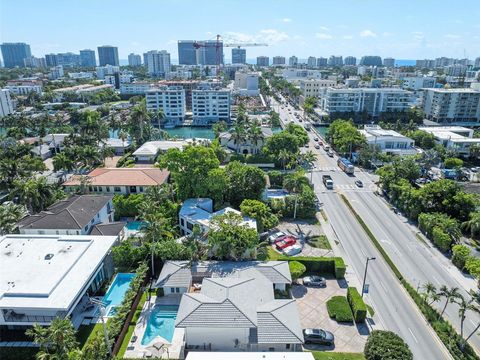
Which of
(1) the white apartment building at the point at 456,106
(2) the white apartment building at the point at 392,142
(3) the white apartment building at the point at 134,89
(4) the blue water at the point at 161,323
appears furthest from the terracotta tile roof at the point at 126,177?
(3) the white apartment building at the point at 134,89

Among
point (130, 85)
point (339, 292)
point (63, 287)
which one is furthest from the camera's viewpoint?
point (130, 85)

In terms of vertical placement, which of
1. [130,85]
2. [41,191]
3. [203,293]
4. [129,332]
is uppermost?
[130,85]

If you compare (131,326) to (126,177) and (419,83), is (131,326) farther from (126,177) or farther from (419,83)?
(419,83)

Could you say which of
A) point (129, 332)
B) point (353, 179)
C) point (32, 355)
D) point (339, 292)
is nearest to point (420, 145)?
point (353, 179)

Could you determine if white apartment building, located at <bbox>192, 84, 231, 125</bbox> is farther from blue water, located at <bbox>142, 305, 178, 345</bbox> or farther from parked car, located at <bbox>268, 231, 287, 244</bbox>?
blue water, located at <bbox>142, 305, 178, 345</bbox>

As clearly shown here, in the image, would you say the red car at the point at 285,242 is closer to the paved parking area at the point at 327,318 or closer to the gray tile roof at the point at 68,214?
the paved parking area at the point at 327,318

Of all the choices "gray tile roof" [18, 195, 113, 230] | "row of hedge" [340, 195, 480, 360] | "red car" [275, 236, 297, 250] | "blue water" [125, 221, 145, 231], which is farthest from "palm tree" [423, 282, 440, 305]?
"gray tile roof" [18, 195, 113, 230]

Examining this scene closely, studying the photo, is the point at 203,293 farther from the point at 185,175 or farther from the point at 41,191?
the point at 41,191
